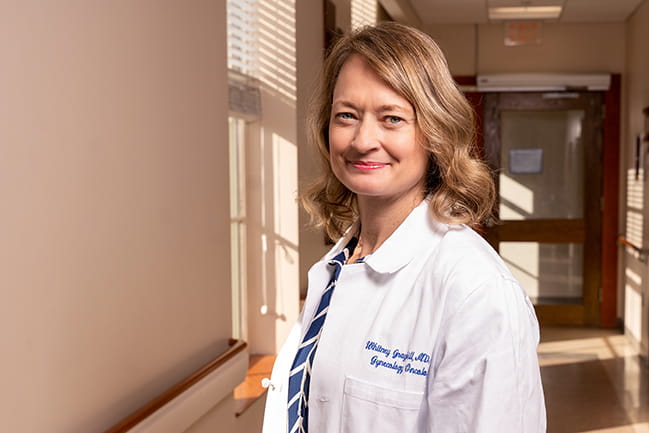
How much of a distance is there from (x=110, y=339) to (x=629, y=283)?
19.9ft

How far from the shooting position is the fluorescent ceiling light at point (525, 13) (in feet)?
20.8

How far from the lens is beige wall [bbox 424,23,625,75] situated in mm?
6965

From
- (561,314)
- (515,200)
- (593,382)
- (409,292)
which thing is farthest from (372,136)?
(561,314)

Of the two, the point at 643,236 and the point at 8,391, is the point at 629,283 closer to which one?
the point at 643,236

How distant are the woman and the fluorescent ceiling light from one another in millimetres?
5537

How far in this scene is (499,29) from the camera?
712cm

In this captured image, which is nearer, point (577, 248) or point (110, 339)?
point (110, 339)

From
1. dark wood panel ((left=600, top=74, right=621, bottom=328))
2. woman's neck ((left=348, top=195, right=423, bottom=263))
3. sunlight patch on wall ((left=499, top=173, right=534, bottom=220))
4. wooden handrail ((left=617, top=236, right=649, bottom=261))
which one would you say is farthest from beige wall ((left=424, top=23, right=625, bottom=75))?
woman's neck ((left=348, top=195, right=423, bottom=263))

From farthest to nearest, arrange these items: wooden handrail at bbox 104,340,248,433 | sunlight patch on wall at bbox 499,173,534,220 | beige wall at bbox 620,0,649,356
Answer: sunlight patch on wall at bbox 499,173,534,220, beige wall at bbox 620,0,649,356, wooden handrail at bbox 104,340,248,433

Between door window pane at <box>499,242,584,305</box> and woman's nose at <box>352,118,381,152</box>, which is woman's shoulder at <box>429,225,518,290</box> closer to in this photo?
woman's nose at <box>352,118,381,152</box>

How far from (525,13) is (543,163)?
1509 millimetres

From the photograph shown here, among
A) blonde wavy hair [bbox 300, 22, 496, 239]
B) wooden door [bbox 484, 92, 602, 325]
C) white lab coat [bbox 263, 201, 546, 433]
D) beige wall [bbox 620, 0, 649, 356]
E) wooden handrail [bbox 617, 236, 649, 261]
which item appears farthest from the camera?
wooden door [bbox 484, 92, 602, 325]

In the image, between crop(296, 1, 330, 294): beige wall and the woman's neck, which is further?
crop(296, 1, 330, 294): beige wall

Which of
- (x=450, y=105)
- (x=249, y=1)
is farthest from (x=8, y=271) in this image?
(x=249, y=1)
